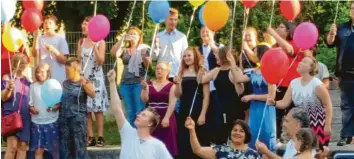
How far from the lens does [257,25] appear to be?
1795 cm

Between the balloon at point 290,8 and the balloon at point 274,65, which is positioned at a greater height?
the balloon at point 290,8

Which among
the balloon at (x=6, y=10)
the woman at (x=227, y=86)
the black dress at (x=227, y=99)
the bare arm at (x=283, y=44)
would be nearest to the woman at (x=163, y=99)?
the woman at (x=227, y=86)

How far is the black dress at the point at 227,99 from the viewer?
9.77 m

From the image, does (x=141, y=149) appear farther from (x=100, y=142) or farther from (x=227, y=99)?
(x=100, y=142)

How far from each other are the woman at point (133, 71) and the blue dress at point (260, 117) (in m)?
1.37

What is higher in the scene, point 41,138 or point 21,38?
point 21,38

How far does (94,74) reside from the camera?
10727 millimetres

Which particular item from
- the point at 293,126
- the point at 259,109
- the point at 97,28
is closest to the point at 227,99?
the point at 259,109

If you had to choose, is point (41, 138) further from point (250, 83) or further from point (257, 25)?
point (257, 25)

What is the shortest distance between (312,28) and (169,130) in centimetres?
176

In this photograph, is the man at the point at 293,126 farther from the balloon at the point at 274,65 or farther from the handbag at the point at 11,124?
the handbag at the point at 11,124

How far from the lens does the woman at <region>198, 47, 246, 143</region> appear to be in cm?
970

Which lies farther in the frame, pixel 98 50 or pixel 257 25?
pixel 257 25

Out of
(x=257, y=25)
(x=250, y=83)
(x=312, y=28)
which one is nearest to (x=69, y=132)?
(x=250, y=83)
